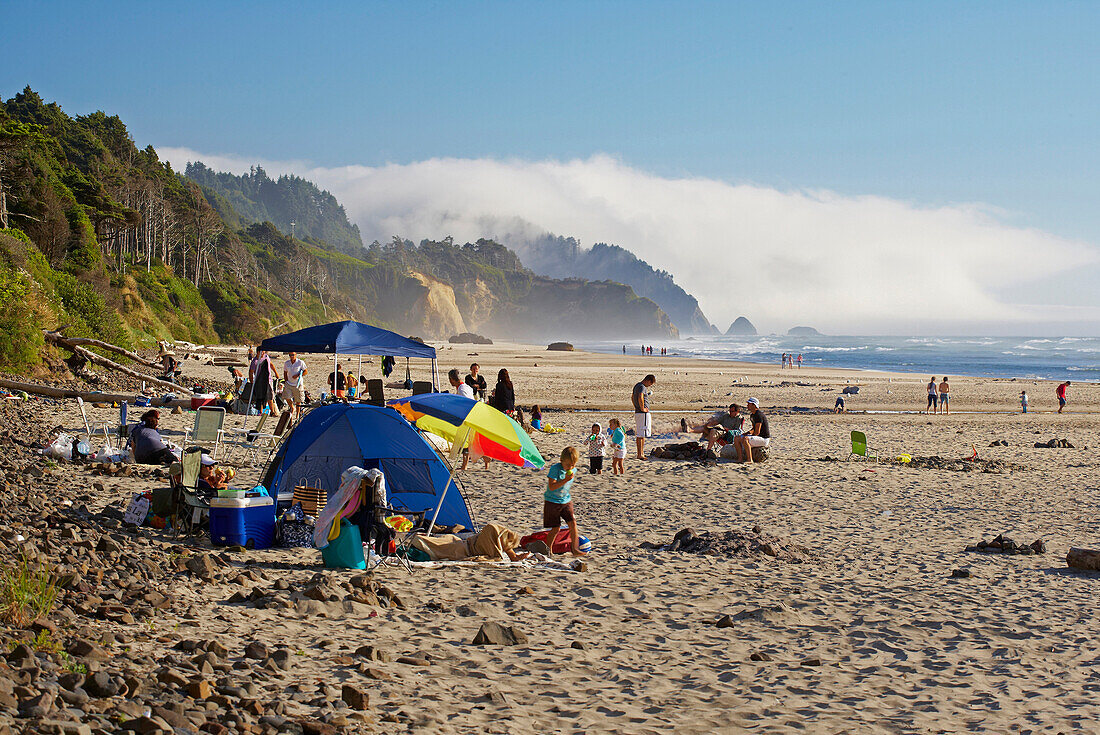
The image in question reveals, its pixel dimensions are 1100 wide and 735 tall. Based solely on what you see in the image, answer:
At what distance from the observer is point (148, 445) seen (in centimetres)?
1126

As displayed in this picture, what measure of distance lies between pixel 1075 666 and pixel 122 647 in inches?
235

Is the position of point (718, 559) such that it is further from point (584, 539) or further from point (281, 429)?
point (281, 429)

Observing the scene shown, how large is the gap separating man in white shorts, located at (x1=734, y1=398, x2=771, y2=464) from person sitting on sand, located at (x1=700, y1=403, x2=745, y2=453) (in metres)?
0.16

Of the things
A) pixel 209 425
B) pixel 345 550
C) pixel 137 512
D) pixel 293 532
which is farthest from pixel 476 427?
pixel 209 425

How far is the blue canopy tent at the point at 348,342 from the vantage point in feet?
38.8

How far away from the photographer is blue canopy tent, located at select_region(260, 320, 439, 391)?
1182 centimetres

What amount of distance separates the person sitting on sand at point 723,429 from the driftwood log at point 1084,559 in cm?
653

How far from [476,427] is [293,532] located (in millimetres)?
2208

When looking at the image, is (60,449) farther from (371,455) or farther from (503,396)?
(503,396)

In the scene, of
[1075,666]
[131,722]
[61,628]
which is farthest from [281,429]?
[1075,666]

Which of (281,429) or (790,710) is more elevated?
(281,429)

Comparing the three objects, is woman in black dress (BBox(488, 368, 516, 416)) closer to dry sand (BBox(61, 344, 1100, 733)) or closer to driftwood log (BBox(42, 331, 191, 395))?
dry sand (BBox(61, 344, 1100, 733))

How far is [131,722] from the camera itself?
11.8ft

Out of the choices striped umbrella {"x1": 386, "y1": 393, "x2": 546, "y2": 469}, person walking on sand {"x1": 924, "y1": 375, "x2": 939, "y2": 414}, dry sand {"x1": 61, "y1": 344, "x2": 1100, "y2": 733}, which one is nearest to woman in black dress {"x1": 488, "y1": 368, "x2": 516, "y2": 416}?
dry sand {"x1": 61, "y1": 344, "x2": 1100, "y2": 733}
